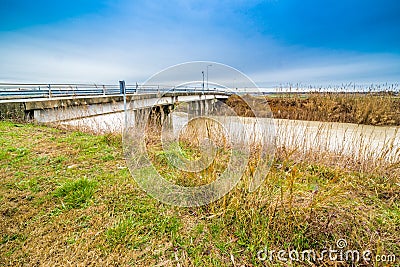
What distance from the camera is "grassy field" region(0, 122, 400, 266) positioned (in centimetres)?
167

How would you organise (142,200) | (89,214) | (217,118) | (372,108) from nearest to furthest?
(89,214), (142,200), (217,118), (372,108)

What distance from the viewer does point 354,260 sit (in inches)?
62.3

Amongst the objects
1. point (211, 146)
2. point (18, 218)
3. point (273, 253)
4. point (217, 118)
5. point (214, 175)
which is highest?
point (217, 118)

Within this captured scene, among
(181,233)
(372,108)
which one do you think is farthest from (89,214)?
(372,108)

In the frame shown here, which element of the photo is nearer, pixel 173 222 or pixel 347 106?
pixel 173 222

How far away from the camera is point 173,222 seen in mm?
2068

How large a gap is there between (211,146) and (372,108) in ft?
34.5

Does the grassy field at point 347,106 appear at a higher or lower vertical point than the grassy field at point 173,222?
higher

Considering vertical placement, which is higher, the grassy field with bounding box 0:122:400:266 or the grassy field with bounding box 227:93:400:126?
the grassy field with bounding box 227:93:400:126

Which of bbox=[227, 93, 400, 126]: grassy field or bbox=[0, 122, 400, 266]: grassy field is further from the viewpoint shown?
bbox=[227, 93, 400, 126]: grassy field

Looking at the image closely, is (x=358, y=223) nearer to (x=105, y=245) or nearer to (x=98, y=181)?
(x=105, y=245)

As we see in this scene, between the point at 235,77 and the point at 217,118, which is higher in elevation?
the point at 235,77

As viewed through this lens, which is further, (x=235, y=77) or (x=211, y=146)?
(x=211, y=146)

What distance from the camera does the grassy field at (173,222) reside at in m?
1.67
